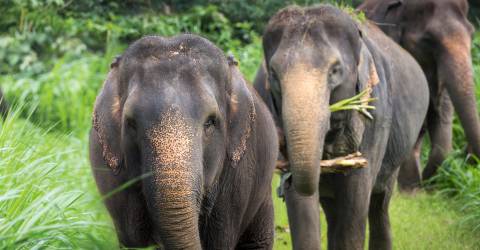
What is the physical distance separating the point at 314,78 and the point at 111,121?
57.4 inches

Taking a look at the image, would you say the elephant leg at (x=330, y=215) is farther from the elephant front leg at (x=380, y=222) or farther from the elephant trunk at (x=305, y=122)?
the elephant trunk at (x=305, y=122)

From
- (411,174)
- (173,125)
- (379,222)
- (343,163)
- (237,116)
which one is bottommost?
(411,174)

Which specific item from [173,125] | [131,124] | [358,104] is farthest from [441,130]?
[173,125]

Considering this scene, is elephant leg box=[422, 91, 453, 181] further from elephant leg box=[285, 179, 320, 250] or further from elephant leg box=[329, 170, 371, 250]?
elephant leg box=[285, 179, 320, 250]

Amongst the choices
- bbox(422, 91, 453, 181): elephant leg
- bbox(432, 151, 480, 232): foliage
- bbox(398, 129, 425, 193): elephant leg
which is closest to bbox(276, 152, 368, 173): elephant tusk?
bbox(432, 151, 480, 232): foliage

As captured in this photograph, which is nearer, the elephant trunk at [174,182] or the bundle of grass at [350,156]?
the elephant trunk at [174,182]

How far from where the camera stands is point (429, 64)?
8.93 metres

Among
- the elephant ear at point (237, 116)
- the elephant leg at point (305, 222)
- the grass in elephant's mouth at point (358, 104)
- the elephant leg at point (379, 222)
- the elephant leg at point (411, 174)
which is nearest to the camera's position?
the elephant ear at point (237, 116)

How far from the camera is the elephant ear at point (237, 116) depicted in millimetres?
4430

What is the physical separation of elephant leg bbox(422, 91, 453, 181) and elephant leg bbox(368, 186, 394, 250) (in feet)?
7.52

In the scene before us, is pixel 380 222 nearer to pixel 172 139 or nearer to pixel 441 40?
pixel 441 40

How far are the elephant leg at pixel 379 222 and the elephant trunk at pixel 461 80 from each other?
49.7 inches

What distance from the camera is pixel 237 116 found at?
175 inches

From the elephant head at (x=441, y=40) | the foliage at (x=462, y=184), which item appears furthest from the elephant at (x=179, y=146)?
the elephant head at (x=441, y=40)
